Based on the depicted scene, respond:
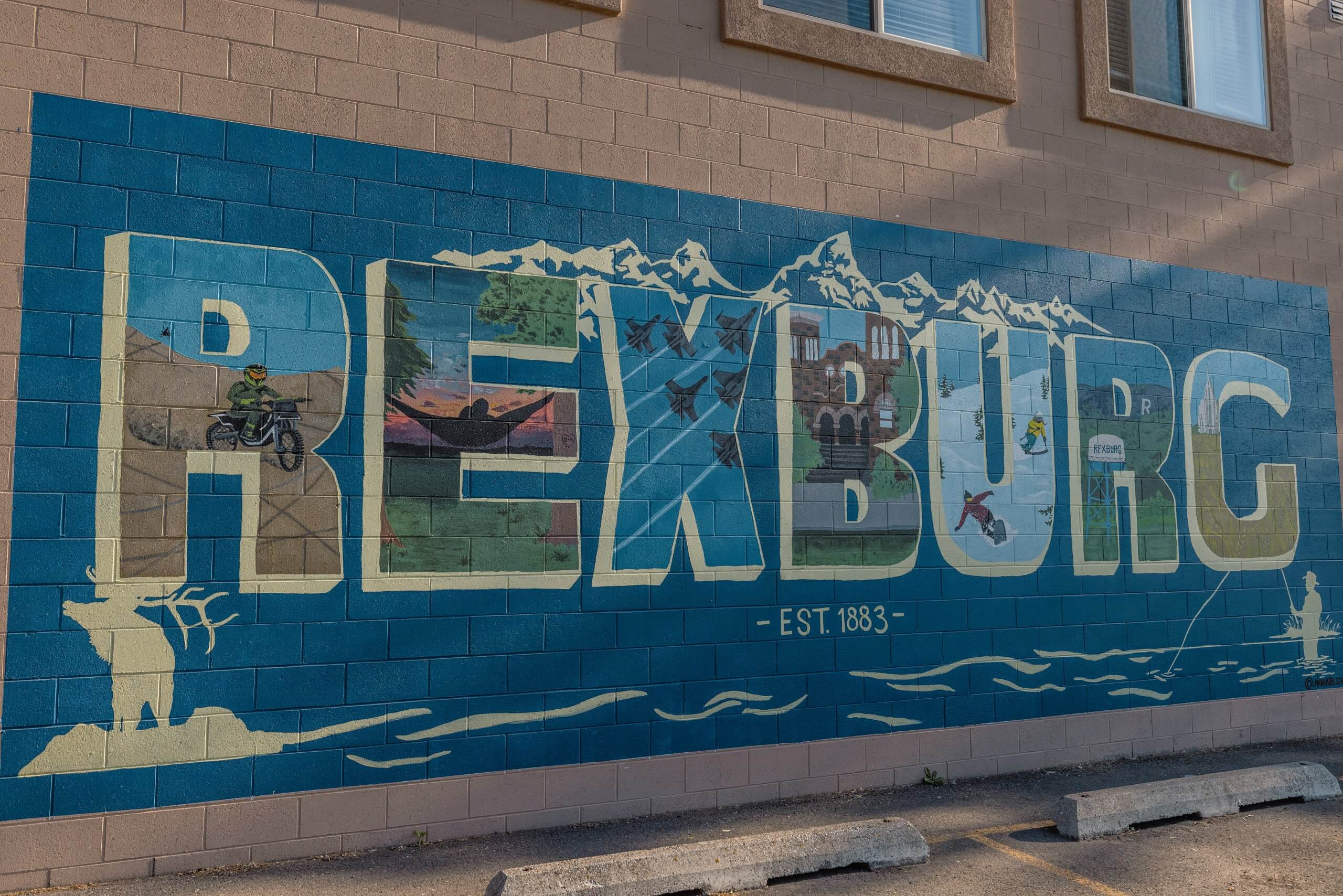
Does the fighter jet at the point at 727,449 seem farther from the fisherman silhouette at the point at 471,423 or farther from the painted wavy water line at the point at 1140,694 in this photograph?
the painted wavy water line at the point at 1140,694

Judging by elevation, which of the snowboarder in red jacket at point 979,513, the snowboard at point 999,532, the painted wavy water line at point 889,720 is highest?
the snowboarder in red jacket at point 979,513

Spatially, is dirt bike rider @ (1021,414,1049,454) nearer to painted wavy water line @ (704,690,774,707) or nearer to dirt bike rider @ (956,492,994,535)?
dirt bike rider @ (956,492,994,535)

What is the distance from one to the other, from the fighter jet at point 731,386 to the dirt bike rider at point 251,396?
2.77 meters

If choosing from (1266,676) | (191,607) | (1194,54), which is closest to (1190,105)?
(1194,54)

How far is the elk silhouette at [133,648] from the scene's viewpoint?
5199mm

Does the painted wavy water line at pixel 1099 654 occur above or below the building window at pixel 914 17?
below

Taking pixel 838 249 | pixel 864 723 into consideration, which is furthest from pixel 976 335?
pixel 864 723

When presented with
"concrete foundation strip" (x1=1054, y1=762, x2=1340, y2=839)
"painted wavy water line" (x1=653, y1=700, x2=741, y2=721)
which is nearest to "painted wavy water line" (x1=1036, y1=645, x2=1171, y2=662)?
"concrete foundation strip" (x1=1054, y1=762, x2=1340, y2=839)

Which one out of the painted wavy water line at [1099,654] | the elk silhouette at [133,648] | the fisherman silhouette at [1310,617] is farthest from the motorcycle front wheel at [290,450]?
the fisherman silhouette at [1310,617]

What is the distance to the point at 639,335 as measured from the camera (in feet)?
21.9

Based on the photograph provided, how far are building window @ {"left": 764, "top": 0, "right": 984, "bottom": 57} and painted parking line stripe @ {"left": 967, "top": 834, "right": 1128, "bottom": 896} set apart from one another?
566 cm

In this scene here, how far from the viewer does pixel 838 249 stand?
24.2ft

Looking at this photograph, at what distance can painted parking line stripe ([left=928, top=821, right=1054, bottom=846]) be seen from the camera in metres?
6.16

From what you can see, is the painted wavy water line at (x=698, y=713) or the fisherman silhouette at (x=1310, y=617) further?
the fisherman silhouette at (x=1310, y=617)
